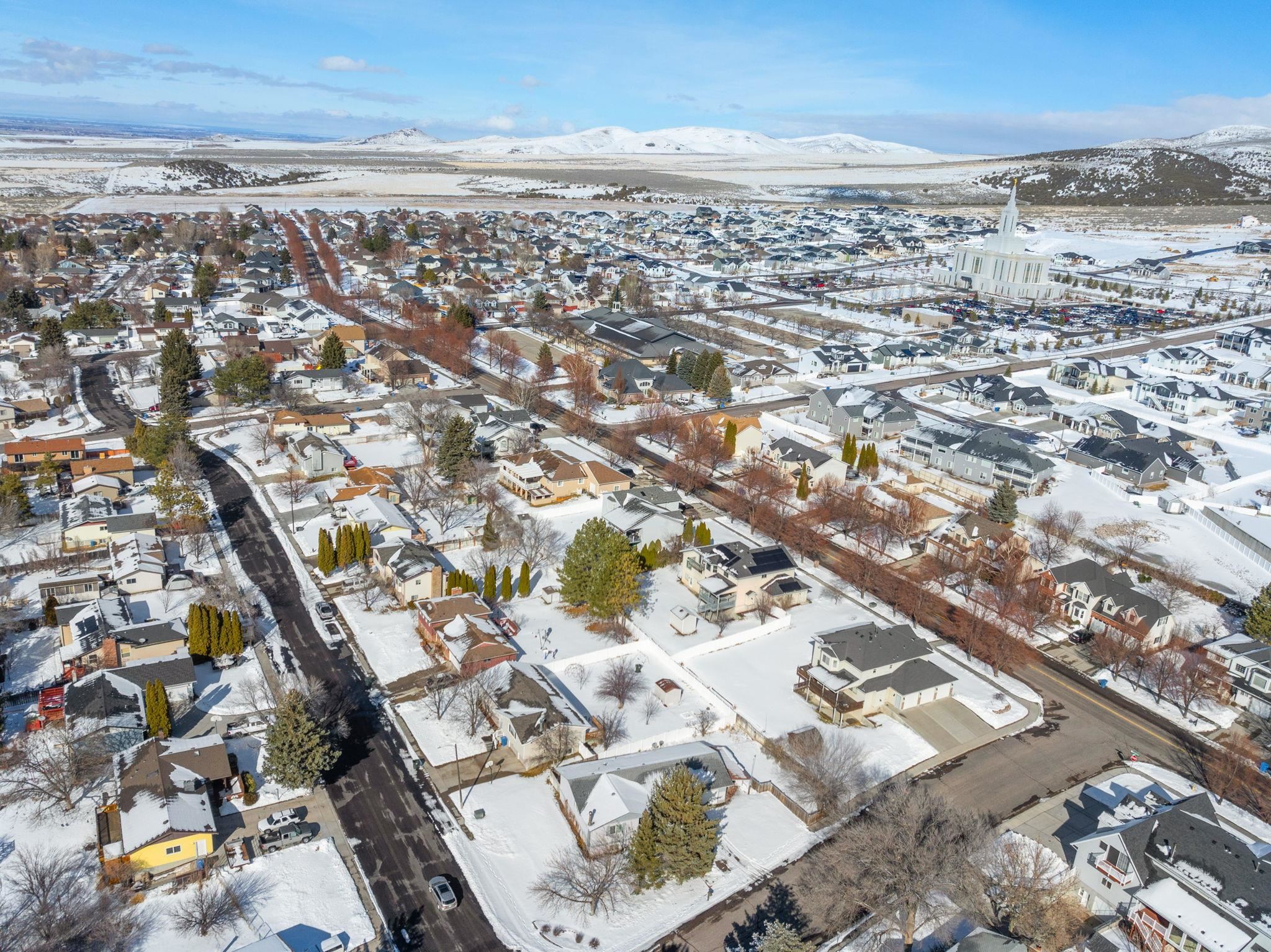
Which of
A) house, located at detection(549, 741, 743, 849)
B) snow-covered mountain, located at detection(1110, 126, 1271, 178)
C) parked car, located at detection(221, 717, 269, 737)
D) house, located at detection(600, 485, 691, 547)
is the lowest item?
parked car, located at detection(221, 717, 269, 737)

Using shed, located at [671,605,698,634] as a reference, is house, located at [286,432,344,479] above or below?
above

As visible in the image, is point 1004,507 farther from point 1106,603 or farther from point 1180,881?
point 1180,881

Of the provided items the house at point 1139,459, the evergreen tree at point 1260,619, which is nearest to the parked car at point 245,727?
the evergreen tree at point 1260,619

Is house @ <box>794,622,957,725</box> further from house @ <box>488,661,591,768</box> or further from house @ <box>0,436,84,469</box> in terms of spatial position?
house @ <box>0,436,84,469</box>

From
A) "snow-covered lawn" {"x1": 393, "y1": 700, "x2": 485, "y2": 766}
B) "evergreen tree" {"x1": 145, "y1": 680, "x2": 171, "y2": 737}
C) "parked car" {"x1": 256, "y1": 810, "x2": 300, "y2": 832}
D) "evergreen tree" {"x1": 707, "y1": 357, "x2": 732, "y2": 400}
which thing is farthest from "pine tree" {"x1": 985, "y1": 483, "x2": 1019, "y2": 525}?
"evergreen tree" {"x1": 145, "y1": 680, "x2": 171, "y2": 737}

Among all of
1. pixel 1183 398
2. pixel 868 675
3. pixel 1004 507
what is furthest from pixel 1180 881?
pixel 1183 398

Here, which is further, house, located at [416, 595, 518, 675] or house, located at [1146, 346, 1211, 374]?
house, located at [1146, 346, 1211, 374]
